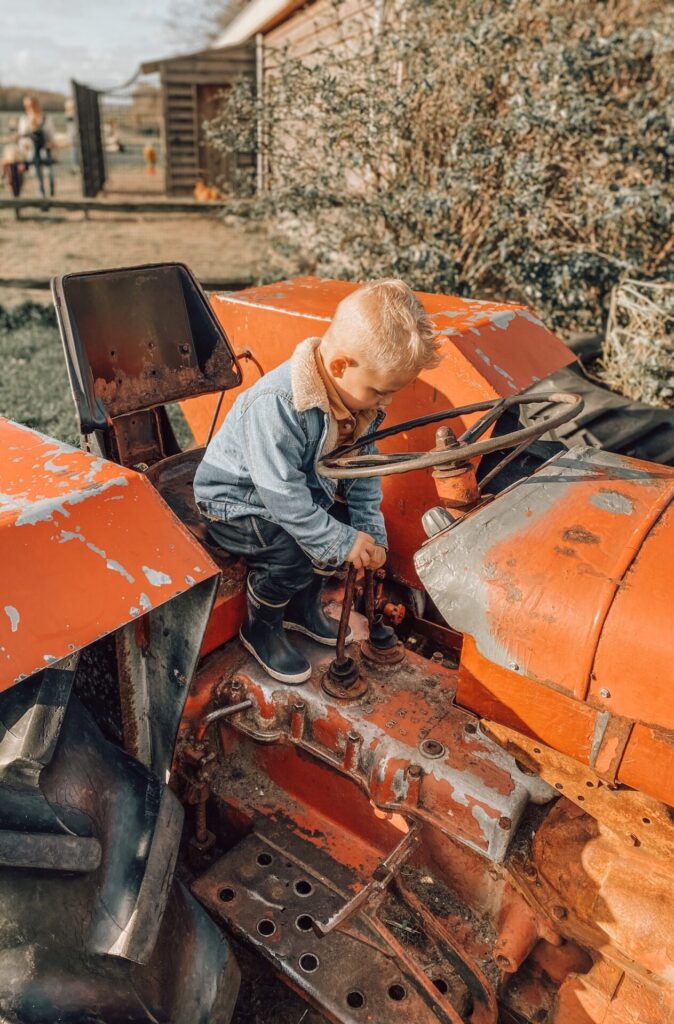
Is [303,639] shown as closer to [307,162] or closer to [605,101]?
[605,101]

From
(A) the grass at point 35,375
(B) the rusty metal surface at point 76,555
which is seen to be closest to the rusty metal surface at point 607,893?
(B) the rusty metal surface at point 76,555

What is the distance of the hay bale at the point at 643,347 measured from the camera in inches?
144

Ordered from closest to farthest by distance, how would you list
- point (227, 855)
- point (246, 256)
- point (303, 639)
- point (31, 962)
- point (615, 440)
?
point (31, 962) < point (227, 855) < point (303, 639) < point (615, 440) < point (246, 256)

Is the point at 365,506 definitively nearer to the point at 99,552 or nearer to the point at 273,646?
the point at 273,646

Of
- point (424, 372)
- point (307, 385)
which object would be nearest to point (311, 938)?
point (307, 385)

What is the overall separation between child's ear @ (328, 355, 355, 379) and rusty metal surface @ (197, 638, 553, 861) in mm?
676

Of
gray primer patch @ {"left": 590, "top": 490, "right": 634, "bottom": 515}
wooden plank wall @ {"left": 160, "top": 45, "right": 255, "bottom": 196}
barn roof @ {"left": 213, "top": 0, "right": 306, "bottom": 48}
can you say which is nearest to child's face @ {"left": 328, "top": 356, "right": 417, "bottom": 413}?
gray primer patch @ {"left": 590, "top": 490, "right": 634, "bottom": 515}

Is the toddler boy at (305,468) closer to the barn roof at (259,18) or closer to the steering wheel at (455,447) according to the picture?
the steering wheel at (455,447)

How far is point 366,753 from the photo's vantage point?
1588mm

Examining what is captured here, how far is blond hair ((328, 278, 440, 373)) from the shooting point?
139 centimetres

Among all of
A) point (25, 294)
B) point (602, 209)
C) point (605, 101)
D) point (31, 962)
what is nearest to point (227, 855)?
point (31, 962)

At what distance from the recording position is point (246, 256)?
8984 millimetres

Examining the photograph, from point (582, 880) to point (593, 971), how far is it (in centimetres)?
17

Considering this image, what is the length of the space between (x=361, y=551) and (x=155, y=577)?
46 cm
